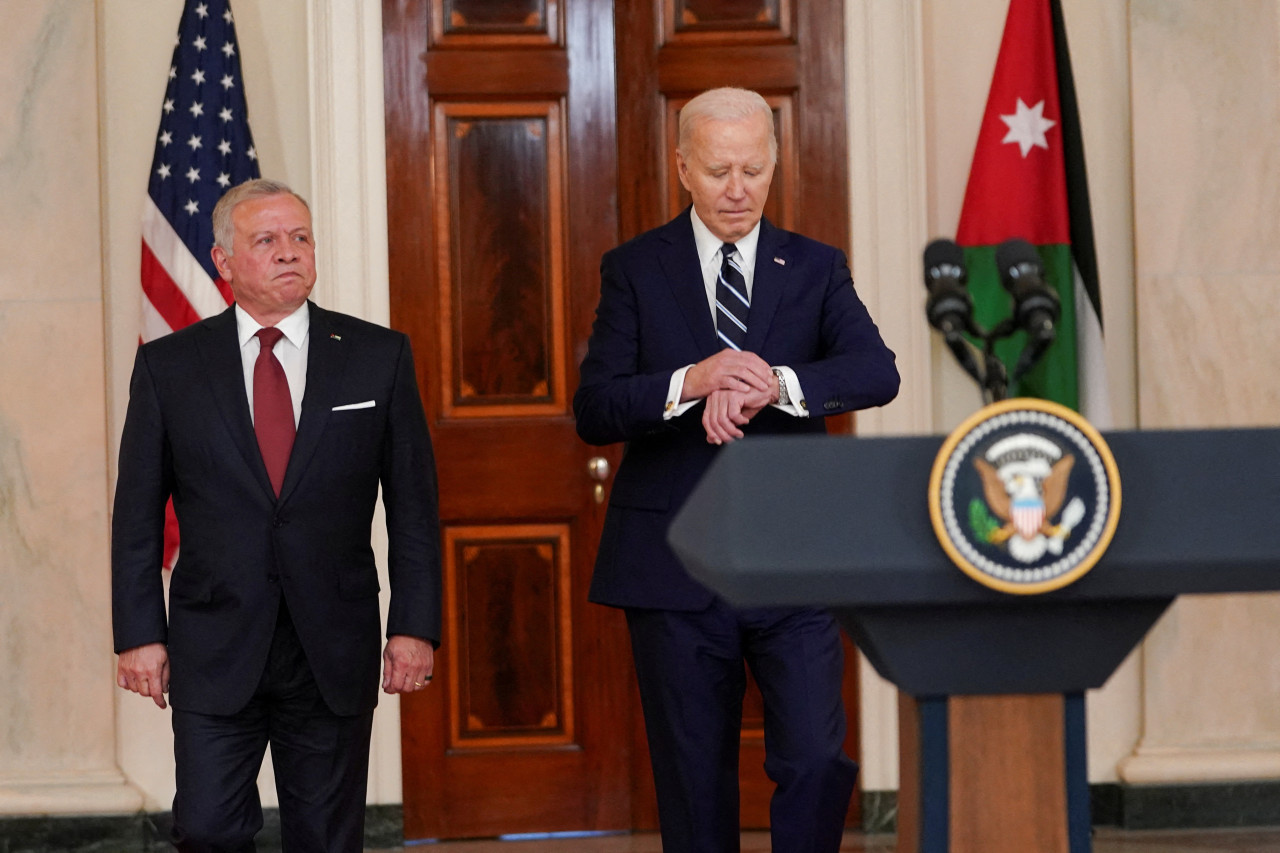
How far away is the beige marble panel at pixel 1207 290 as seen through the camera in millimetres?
4465

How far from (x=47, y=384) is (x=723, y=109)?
2.57 m

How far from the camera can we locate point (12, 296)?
434cm

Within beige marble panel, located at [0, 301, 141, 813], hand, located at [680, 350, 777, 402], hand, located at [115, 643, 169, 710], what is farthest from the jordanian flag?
beige marble panel, located at [0, 301, 141, 813]

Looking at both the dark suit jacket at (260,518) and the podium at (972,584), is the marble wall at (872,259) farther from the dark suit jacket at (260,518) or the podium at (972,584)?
the podium at (972,584)

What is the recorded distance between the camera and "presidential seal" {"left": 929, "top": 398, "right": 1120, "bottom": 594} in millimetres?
1304

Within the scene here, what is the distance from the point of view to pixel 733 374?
8.15 ft

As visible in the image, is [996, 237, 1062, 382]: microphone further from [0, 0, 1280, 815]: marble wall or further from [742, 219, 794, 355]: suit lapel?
[0, 0, 1280, 815]: marble wall

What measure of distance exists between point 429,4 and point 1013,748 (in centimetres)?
365

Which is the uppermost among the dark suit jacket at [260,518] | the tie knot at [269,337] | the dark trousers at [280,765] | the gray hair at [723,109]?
the gray hair at [723,109]

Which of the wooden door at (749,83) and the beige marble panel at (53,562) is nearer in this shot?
the beige marble panel at (53,562)

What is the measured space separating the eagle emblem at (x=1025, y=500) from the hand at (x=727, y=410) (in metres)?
1.15

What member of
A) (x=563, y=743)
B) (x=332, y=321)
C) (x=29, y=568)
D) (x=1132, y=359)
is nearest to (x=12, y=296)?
(x=29, y=568)

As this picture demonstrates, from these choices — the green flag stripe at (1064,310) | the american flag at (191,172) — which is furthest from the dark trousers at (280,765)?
the green flag stripe at (1064,310)

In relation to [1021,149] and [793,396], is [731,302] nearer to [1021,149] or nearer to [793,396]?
[793,396]
